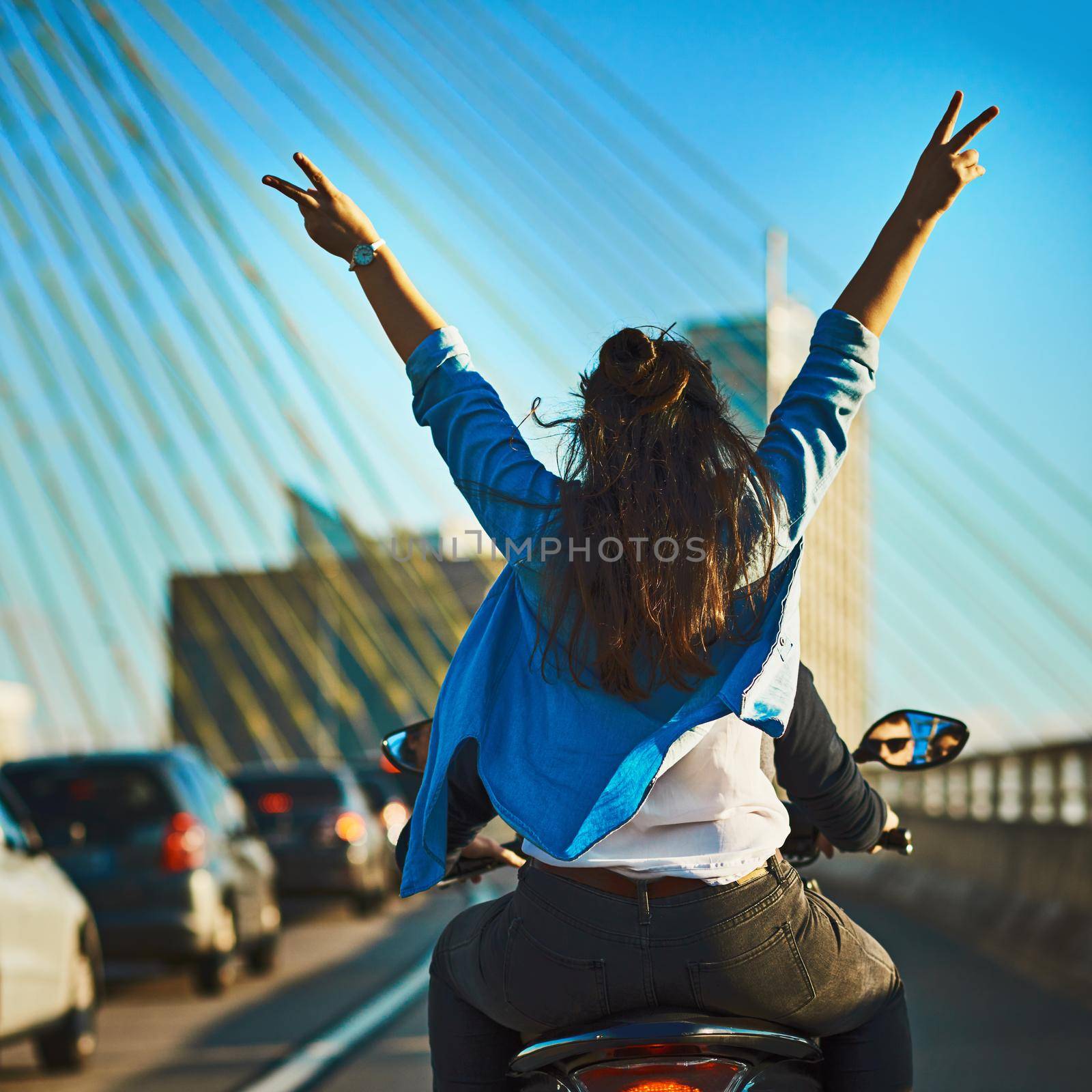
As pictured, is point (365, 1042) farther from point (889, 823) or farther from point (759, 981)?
point (759, 981)

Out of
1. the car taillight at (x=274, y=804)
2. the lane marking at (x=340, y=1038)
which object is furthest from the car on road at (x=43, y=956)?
the car taillight at (x=274, y=804)

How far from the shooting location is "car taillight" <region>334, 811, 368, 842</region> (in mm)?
17547

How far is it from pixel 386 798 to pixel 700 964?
20163 mm

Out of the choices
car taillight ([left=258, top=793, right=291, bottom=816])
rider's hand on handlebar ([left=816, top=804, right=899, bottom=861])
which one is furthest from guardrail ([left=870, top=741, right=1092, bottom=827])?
rider's hand on handlebar ([left=816, top=804, right=899, bottom=861])

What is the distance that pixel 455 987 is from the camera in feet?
8.91

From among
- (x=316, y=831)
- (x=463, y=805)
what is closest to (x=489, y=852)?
(x=463, y=805)

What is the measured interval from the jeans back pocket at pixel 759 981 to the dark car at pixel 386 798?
662 inches

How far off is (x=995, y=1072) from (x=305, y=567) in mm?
10503

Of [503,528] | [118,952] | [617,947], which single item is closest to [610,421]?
[503,528]

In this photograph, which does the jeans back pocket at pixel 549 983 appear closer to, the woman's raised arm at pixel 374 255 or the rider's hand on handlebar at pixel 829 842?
the rider's hand on handlebar at pixel 829 842

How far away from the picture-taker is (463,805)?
9.07ft

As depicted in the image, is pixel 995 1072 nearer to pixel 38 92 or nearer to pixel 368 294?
pixel 368 294

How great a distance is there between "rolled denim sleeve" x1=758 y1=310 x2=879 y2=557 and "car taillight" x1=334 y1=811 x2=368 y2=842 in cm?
1533

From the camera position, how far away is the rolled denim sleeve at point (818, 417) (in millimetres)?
2592
